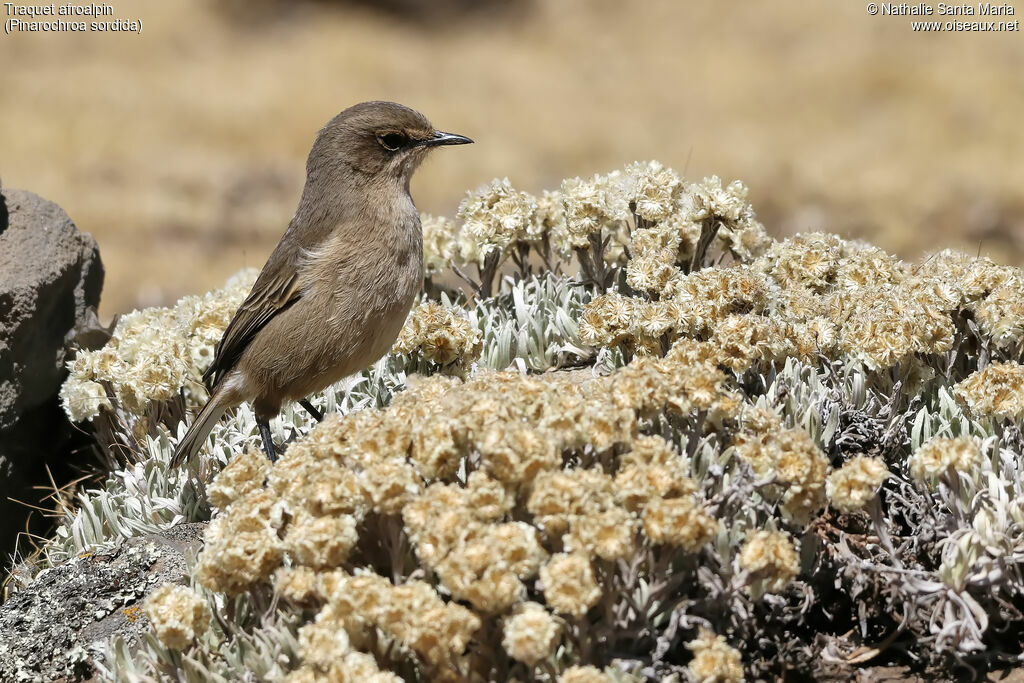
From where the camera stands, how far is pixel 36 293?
5.94m

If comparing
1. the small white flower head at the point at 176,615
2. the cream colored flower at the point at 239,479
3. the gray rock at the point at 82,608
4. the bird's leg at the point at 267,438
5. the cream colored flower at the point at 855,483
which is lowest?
the gray rock at the point at 82,608

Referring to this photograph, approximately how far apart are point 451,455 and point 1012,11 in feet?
55.6

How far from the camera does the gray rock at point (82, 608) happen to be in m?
4.61

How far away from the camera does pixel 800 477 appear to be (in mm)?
3598

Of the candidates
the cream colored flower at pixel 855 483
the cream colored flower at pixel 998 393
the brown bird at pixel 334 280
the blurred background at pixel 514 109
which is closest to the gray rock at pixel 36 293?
the brown bird at pixel 334 280

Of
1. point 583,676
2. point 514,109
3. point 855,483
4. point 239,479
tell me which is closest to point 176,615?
point 239,479

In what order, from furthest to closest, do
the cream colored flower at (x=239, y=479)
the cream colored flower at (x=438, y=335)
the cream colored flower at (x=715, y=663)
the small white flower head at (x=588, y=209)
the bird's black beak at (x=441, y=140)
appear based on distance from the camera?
the bird's black beak at (x=441, y=140) < the small white flower head at (x=588, y=209) < the cream colored flower at (x=438, y=335) < the cream colored flower at (x=239, y=479) < the cream colored flower at (x=715, y=663)

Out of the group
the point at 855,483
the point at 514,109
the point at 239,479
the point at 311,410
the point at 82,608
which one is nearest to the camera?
the point at 855,483

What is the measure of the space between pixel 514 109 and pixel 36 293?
1191 cm

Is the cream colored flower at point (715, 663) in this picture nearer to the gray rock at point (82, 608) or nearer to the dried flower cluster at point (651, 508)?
the dried flower cluster at point (651, 508)

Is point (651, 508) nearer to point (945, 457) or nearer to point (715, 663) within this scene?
point (715, 663)

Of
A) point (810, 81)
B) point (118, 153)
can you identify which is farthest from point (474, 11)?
point (118, 153)

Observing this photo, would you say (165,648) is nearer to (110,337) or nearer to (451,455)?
(451,455)

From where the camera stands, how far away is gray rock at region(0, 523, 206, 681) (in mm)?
4613
